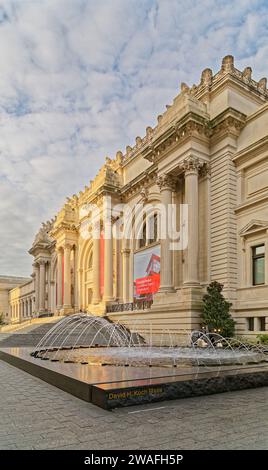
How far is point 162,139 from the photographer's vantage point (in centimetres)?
2484

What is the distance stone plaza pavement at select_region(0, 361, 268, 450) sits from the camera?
4727mm

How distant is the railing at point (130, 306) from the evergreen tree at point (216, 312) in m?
7.68

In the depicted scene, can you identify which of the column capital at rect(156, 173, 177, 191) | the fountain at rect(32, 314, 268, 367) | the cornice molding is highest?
the cornice molding

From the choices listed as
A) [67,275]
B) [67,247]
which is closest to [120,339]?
[67,275]

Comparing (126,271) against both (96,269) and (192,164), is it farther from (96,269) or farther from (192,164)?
(192,164)

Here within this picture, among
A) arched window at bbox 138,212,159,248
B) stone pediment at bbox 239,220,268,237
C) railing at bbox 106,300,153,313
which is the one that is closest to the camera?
stone pediment at bbox 239,220,268,237

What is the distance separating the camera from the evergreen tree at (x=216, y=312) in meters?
19.7

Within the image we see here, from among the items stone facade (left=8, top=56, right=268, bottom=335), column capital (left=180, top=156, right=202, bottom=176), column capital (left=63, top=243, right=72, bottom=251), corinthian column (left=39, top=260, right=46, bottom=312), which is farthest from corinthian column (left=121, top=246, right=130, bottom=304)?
corinthian column (left=39, top=260, right=46, bottom=312)

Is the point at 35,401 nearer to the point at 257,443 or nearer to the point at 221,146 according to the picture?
the point at 257,443

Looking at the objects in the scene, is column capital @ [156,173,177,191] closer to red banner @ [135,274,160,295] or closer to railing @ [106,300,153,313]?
red banner @ [135,274,160,295]

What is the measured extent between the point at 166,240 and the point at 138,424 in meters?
19.8

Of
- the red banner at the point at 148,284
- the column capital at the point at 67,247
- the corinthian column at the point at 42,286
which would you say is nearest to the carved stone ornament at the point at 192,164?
the red banner at the point at 148,284

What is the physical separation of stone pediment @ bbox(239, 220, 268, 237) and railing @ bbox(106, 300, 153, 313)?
9.57 m

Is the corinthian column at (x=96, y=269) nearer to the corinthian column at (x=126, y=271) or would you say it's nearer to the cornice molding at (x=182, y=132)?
the corinthian column at (x=126, y=271)
